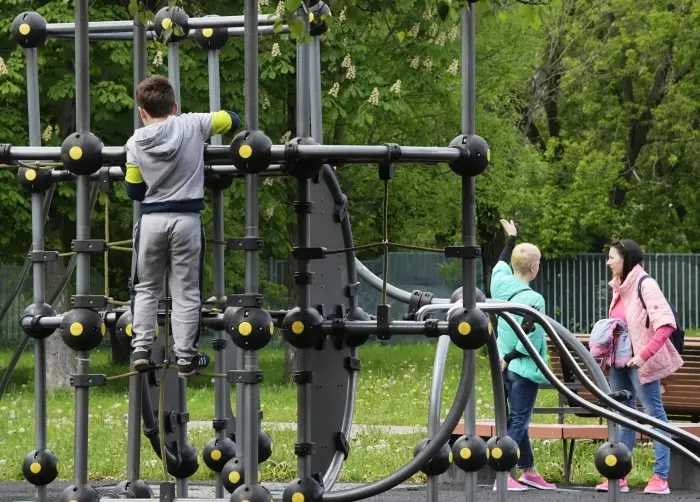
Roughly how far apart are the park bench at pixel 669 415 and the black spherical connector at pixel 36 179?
11.4 feet

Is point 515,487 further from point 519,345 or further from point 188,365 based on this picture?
point 188,365

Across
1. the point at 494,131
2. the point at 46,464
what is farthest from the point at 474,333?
the point at 494,131

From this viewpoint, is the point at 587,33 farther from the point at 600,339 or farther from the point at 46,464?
the point at 46,464

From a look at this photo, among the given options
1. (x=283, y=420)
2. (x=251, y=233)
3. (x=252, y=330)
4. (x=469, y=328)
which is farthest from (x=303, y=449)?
(x=283, y=420)

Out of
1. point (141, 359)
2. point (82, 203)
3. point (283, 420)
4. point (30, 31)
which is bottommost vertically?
point (283, 420)

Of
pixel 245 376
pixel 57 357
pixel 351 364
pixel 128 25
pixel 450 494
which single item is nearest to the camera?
pixel 245 376

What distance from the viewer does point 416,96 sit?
1950cm

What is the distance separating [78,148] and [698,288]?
27179 millimetres

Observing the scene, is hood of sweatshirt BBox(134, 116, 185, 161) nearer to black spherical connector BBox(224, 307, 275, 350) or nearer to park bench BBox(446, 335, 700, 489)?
black spherical connector BBox(224, 307, 275, 350)

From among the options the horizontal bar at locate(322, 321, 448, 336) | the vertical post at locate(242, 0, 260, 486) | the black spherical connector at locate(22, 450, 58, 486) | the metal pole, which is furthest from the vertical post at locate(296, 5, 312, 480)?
the black spherical connector at locate(22, 450, 58, 486)

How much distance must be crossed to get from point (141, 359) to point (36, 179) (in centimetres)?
188

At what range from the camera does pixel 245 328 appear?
5.30 m

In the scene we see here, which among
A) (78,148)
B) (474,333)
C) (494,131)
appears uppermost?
(494,131)

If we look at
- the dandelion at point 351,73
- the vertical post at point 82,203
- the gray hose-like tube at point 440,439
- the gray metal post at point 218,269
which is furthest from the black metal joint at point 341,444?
the dandelion at point 351,73
